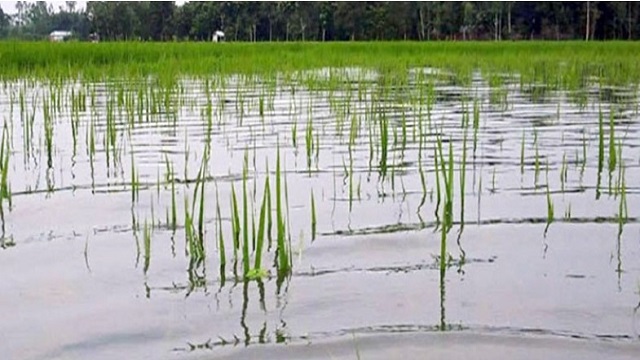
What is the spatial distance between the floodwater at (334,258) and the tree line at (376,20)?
54.0 meters

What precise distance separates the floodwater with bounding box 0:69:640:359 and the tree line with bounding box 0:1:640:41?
54047 mm

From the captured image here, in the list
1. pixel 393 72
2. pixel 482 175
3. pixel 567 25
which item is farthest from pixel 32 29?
pixel 482 175

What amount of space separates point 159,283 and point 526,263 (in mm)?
1366

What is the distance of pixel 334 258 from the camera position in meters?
3.54

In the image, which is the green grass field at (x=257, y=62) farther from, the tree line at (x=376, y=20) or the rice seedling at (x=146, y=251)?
the tree line at (x=376, y=20)

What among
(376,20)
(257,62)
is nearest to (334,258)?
(257,62)

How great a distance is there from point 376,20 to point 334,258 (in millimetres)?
59708

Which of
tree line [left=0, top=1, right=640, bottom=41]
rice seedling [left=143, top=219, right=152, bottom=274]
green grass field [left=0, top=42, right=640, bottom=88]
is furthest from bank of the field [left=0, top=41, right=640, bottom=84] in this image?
tree line [left=0, top=1, right=640, bottom=41]

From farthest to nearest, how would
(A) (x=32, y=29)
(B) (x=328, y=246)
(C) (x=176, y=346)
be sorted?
(A) (x=32, y=29) → (B) (x=328, y=246) → (C) (x=176, y=346)

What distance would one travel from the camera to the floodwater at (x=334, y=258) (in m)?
2.62

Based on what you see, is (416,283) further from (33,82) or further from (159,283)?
(33,82)

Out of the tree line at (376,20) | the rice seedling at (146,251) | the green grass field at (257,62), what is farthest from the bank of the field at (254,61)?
the tree line at (376,20)

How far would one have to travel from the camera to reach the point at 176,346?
8.46 feet

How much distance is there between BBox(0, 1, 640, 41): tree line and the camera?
198ft
